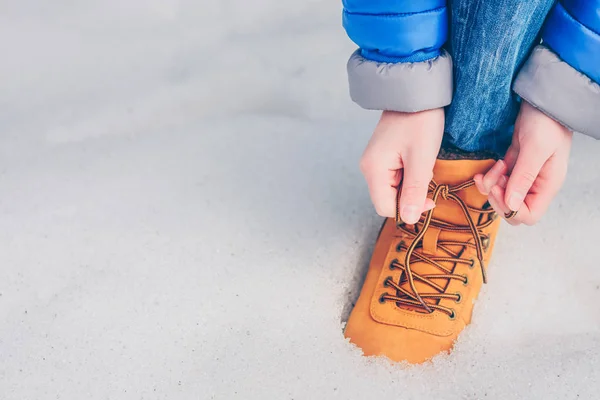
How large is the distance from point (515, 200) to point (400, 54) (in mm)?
199

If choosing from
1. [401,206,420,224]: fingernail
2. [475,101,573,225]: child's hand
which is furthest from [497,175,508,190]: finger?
[401,206,420,224]: fingernail

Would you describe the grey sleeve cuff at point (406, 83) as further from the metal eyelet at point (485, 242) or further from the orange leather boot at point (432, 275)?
the metal eyelet at point (485, 242)

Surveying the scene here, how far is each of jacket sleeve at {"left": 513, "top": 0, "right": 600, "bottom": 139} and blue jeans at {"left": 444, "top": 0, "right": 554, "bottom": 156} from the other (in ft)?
0.06

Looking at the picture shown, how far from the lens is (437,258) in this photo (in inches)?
32.0

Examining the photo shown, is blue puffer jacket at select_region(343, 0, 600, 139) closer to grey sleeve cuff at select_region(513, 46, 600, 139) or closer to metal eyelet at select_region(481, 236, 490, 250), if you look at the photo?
grey sleeve cuff at select_region(513, 46, 600, 139)

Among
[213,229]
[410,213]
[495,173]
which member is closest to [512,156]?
[495,173]

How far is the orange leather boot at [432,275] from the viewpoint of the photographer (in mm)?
751

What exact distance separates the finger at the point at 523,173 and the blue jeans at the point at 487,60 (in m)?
0.07

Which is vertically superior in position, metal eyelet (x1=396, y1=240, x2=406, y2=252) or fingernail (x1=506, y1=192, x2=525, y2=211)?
fingernail (x1=506, y1=192, x2=525, y2=211)

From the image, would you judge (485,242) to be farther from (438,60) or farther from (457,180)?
(438,60)

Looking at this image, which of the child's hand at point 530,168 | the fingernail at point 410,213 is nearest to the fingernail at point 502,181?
the child's hand at point 530,168

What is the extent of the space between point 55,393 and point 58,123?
57 cm

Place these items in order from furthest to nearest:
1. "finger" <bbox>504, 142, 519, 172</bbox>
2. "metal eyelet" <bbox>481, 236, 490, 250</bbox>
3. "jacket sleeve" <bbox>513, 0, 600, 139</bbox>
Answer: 1. "metal eyelet" <bbox>481, 236, 490, 250</bbox>
2. "finger" <bbox>504, 142, 519, 172</bbox>
3. "jacket sleeve" <bbox>513, 0, 600, 139</bbox>

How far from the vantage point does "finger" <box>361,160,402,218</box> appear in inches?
27.7
